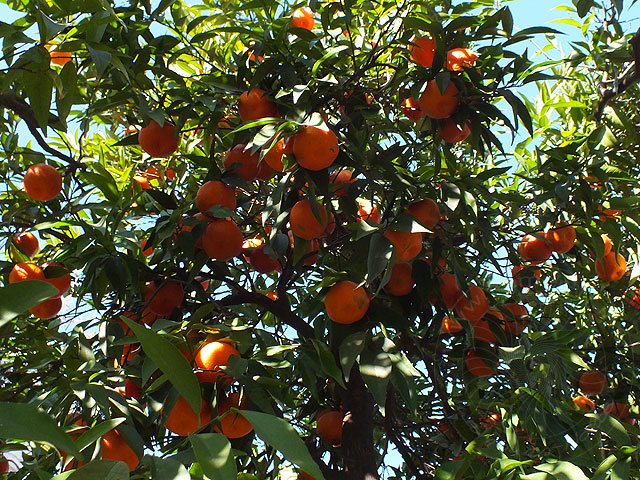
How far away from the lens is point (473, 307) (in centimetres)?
142

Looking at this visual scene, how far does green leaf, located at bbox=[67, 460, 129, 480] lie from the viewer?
51 centimetres

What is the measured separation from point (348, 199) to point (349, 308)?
23 cm

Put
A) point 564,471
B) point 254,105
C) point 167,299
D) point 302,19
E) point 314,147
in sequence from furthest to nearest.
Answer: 1. point 302,19
2. point 167,299
3. point 254,105
4. point 314,147
5. point 564,471

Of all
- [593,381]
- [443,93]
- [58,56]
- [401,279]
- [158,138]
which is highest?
[58,56]

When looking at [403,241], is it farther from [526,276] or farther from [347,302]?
[526,276]

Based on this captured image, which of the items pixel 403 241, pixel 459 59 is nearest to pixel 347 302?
pixel 403 241

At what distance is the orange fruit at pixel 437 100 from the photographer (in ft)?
4.48

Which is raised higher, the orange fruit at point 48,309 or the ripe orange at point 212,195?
the ripe orange at point 212,195

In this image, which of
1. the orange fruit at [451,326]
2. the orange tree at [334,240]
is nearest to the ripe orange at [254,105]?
the orange tree at [334,240]

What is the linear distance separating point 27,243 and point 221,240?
0.64 m

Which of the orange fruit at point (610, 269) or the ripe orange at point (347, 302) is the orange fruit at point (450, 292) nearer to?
the ripe orange at point (347, 302)

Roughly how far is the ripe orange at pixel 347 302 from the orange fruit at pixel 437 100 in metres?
0.42

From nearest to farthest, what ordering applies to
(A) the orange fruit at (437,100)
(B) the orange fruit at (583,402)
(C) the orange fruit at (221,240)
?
(A) the orange fruit at (437,100) → (C) the orange fruit at (221,240) → (B) the orange fruit at (583,402)

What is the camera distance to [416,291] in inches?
57.4
